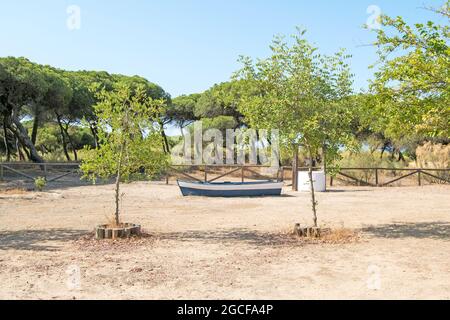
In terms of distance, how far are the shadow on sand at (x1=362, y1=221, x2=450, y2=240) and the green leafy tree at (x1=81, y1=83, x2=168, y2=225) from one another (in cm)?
569

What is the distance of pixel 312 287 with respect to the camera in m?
6.38

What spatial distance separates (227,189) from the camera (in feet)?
66.5

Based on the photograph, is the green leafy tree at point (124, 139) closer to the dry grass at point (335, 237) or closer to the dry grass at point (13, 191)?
the dry grass at point (335, 237)

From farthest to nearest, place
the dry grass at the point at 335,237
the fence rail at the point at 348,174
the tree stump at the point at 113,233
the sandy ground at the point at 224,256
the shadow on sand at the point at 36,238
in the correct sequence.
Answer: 1. the fence rail at the point at 348,174
2. the tree stump at the point at 113,233
3. the dry grass at the point at 335,237
4. the shadow on sand at the point at 36,238
5. the sandy ground at the point at 224,256

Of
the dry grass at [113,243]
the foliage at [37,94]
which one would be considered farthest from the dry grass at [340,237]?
the foliage at [37,94]

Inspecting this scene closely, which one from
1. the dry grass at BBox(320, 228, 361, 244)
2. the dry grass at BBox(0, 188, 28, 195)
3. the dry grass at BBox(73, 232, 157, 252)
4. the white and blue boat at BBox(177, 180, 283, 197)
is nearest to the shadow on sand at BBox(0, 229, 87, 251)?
the dry grass at BBox(73, 232, 157, 252)

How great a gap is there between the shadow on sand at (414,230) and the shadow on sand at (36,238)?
7189 mm

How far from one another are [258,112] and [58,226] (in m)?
6.11

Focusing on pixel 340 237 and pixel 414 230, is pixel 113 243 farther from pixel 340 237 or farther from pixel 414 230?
pixel 414 230

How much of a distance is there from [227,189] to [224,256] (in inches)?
465

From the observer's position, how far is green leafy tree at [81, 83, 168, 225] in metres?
11.2

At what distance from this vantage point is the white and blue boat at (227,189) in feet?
66.6

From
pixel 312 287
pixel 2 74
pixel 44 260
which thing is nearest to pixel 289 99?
pixel 312 287

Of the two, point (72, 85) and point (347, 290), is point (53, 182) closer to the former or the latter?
point (72, 85)
